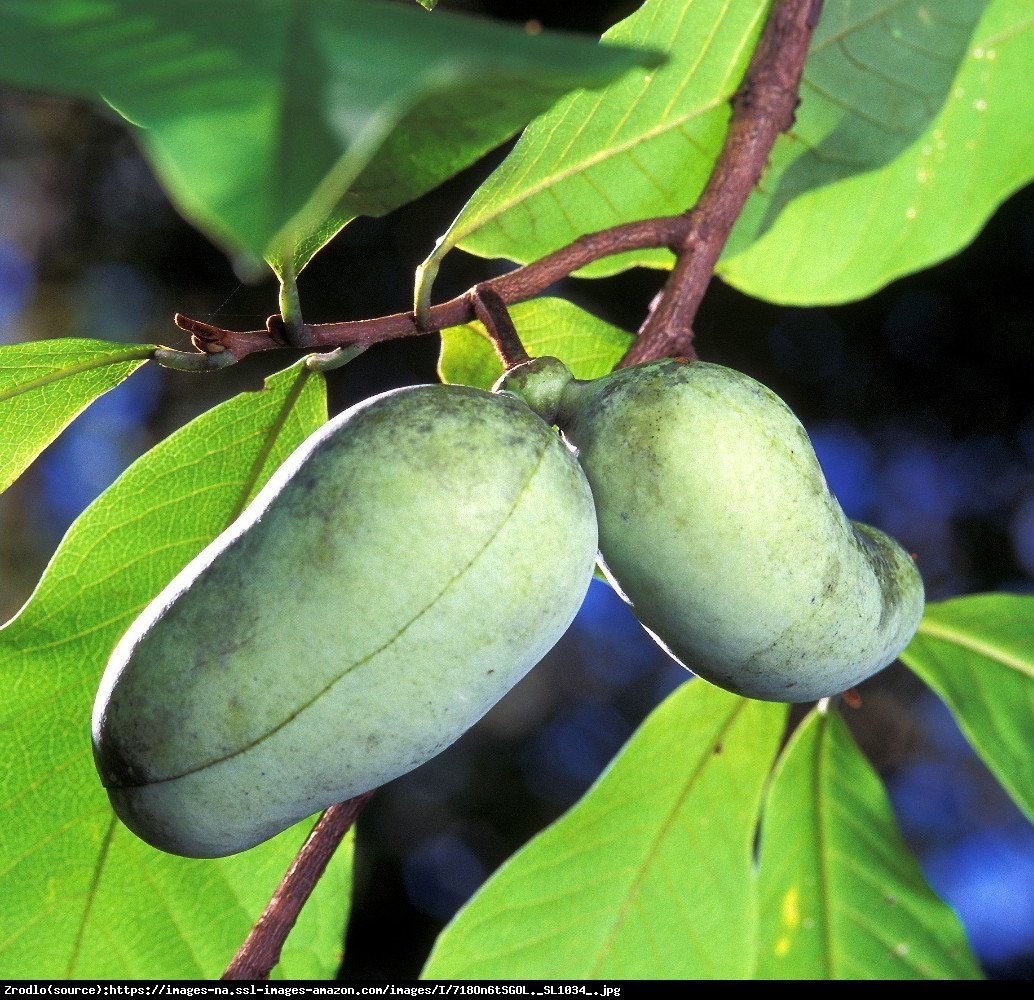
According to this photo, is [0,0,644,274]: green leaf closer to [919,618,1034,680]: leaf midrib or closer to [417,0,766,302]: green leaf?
[417,0,766,302]: green leaf

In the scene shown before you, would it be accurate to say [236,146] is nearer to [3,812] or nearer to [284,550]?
[284,550]

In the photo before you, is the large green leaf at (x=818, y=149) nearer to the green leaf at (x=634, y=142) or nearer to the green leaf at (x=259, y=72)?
the green leaf at (x=634, y=142)

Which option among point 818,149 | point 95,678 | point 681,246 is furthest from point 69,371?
point 818,149

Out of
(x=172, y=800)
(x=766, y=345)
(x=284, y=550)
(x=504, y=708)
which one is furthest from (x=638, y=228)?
(x=504, y=708)

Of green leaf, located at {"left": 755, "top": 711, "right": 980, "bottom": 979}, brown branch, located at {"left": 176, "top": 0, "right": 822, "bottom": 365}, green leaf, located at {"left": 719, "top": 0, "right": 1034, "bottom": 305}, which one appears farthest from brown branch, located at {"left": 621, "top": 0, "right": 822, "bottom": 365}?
green leaf, located at {"left": 755, "top": 711, "right": 980, "bottom": 979}

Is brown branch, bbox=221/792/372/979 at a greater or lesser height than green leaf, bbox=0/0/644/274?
lesser

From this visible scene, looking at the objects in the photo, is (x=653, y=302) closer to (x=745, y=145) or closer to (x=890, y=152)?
(x=745, y=145)
